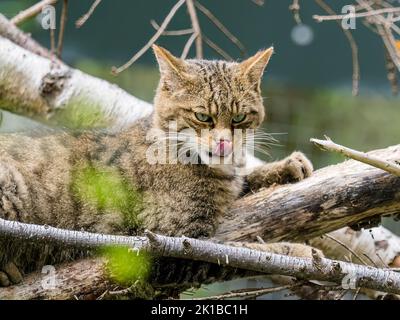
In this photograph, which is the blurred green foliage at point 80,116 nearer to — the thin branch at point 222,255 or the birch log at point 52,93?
the birch log at point 52,93

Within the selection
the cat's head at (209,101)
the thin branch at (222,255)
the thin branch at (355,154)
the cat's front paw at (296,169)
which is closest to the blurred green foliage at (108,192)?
the cat's head at (209,101)

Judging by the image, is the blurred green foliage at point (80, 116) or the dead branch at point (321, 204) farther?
the blurred green foliage at point (80, 116)

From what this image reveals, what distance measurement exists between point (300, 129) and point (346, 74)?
2.48 feet

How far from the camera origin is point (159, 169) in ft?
9.88

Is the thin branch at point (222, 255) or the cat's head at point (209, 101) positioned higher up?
the cat's head at point (209, 101)

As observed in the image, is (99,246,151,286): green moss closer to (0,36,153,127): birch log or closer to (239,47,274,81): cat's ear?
(239,47,274,81): cat's ear

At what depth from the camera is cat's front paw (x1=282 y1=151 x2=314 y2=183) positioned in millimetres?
2881

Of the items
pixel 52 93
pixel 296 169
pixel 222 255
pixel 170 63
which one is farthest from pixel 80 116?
pixel 222 255

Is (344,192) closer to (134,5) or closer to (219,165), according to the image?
(219,165)

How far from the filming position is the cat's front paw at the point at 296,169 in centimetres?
288

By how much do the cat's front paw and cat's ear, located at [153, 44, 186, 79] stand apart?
61cm

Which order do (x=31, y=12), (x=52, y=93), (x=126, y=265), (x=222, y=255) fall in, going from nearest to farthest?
(x=222, y=255) → (x=126, y=265) → (x=31, y=12) → (x=52, y=93)

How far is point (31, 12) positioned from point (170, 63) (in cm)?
107

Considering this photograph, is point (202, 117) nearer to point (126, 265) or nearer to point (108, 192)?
point (108, 192)
